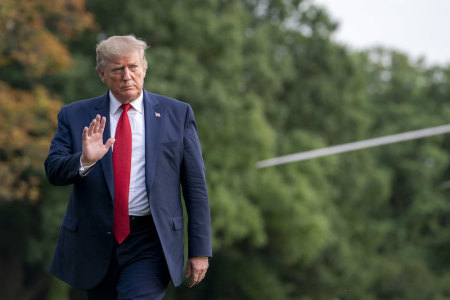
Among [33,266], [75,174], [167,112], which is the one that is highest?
[167,112]

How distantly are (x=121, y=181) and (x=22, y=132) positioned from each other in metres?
10.2

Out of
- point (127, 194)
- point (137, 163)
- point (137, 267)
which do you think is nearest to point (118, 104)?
point (137, 163)

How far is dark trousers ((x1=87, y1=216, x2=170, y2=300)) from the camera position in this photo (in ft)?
9.45

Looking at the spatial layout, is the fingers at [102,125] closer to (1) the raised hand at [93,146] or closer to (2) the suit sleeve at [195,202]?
(1) the raised hand at [93,146]

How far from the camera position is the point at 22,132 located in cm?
1270

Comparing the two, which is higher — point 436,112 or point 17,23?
point 17,23

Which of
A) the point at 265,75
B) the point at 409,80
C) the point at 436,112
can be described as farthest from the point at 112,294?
the point at 409,80

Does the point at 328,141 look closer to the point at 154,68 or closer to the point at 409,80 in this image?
the point at 154,68

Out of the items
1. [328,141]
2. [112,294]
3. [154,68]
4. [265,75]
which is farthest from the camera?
[328,141]

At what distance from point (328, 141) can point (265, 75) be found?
382 centimetres

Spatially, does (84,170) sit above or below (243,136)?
above

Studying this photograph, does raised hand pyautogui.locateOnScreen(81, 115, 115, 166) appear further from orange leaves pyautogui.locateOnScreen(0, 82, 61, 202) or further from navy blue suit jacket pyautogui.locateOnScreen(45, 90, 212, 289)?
orange leaves pyautogui.locateOnScreen(0, 82, 61, 202)

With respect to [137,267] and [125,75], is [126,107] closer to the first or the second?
[125,75]

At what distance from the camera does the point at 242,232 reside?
16656 mm
